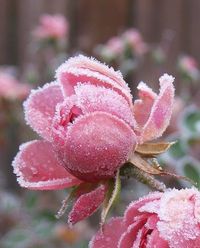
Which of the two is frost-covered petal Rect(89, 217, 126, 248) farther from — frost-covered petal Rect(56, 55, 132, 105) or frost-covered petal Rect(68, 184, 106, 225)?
frost-covered petal Rect(56, 55, 132, 105)

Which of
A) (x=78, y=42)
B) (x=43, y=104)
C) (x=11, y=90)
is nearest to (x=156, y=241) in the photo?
(x=43, y=104)

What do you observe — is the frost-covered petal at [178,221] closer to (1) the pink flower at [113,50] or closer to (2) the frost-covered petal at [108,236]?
(2) the frost-covered petal at [108,236]

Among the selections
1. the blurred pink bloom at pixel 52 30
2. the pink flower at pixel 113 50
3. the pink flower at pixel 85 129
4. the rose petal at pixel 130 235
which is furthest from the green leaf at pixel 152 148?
the blurred pink bloom at pixel 52 30

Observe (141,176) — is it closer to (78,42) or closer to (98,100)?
(98,100)

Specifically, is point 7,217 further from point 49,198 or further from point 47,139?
point 47,139

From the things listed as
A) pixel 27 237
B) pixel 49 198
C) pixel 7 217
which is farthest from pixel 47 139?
pixel 7 217

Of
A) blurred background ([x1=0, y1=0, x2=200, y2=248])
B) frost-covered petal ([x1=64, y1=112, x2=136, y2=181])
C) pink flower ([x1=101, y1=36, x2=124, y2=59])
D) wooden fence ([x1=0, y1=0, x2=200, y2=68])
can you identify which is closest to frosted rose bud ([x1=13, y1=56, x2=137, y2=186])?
frost-covered petal ([x1=64, y1=112, x2=136, y2=181])
